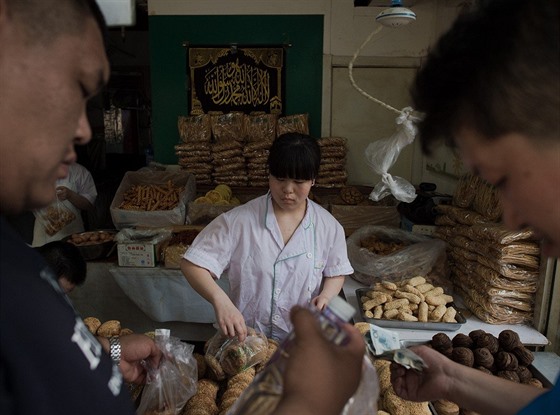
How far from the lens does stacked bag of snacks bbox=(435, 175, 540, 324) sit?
234 cm

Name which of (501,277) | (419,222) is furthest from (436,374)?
(419,222)

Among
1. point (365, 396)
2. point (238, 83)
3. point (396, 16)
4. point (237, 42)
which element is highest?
point (237, 42)

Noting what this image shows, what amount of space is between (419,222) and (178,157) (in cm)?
261

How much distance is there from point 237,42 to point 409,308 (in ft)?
11.1

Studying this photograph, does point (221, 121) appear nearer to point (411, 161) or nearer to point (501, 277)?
point (411, 161)

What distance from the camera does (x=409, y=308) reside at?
7.84 ft

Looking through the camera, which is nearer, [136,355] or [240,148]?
[136,355]

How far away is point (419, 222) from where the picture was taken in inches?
132

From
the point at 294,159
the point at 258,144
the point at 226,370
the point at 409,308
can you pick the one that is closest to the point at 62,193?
the point at 258,144

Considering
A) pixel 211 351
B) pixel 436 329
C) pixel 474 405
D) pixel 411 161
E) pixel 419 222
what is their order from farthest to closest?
pixel 411 161 < pixel 419 222 < pixel 436 329 < pixel 211 351 < pixel 474 405

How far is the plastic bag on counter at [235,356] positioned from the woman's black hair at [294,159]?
75 centimetres

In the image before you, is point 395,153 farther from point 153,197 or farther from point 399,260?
point 153,197

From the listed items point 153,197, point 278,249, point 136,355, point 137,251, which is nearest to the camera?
point 136,355

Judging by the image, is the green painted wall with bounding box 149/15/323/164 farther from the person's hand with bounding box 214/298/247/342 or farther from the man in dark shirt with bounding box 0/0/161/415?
the man in dark shirt with bounding box 0/0/161/415
